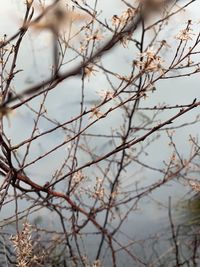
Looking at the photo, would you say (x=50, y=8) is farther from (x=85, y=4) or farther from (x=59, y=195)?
(x=85, y=4)

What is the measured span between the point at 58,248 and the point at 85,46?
148cm

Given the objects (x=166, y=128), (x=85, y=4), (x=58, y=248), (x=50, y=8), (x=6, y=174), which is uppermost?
(x=85, y=4)

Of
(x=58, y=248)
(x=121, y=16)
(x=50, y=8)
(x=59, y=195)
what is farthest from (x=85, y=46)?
(x=58, y=248)

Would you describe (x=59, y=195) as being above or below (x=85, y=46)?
below

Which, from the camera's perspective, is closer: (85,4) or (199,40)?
(199,40)

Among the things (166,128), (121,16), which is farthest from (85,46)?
(166,128)

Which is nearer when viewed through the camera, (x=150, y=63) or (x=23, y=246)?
(x=150, y=63)

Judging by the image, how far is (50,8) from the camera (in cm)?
28

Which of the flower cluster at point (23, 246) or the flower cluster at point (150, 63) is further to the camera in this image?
the flower cluster at point (23, 246)

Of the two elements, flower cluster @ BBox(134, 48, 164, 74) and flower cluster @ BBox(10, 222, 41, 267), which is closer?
flower cluster @ BBox(134, 48, 164, 74)

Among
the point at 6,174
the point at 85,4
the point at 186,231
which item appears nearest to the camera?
the point at 6,174

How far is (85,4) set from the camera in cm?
201

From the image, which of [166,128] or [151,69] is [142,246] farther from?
[151,69]

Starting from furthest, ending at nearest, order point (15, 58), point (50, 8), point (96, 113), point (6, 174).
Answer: point (6, 174), point (96, 113), point (15, 58), point (50, 8)
